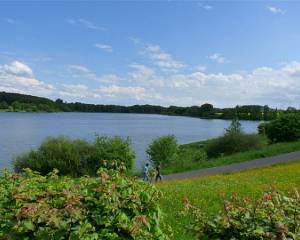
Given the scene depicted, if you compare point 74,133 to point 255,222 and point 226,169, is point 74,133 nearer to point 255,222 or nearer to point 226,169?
point 226,169

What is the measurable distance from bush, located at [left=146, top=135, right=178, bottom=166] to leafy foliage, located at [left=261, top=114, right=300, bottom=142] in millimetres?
15657

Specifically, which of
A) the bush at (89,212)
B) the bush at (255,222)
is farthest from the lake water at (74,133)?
the bush at (255,222)

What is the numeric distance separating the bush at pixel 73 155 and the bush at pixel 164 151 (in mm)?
→ 9280

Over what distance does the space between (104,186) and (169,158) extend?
1860 inches

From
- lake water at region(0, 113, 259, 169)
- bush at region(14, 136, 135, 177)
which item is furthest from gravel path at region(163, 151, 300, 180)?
lake water at region(0, 113, 259, 169)

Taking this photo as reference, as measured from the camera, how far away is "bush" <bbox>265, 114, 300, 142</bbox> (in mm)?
56825

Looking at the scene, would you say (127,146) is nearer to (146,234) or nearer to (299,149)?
(299,149)

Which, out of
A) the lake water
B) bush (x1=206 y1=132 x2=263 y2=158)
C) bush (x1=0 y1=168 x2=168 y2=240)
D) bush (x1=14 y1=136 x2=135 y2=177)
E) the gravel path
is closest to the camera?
bush (x1=0 y1=168 x2=168 y2=240)

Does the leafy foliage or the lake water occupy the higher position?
the leafy foliage

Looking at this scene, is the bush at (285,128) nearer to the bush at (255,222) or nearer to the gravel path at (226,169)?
the gravel path at (226,169)

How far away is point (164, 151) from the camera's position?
2024 inches

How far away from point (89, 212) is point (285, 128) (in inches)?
2210

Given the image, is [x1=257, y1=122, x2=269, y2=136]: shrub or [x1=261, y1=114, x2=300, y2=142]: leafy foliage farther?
[x1=257, y1=122, x2=269, y2=136]: shrub

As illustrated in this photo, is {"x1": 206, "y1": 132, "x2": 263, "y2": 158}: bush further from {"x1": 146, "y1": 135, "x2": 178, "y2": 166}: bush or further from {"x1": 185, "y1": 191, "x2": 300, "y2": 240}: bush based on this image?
{"x1": 185, "y1": 191, "x2": 300, "y2": 240}: bush
